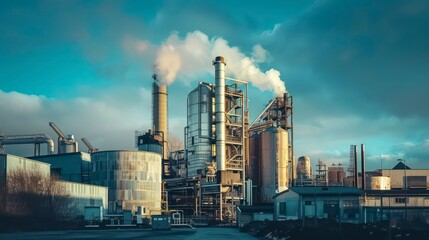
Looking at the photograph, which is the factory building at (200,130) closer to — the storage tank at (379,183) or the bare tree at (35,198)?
the bare tree at (35,198)

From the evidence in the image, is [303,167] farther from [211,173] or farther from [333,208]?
[333,208]

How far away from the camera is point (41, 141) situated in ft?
381

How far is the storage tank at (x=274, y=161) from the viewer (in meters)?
93.4

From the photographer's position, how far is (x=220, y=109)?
95.2m

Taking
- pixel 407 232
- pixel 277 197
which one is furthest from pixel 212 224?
pixel 407 232

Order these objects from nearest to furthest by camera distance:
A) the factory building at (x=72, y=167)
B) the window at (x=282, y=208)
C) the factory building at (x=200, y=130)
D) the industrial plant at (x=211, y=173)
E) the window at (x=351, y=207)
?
1. the window at (x=351, y=207)
2. the window at (x=282, y=208)
3. the industrial plant at (x=211, y=173)
4. the factory building at (x=200, y=130)
5. the factory building at (x=72, y=167)

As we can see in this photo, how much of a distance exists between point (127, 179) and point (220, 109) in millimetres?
22979

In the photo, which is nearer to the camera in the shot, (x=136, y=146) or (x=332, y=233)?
(x=332, y=233)

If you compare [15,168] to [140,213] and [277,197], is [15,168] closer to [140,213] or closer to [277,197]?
[140,213]

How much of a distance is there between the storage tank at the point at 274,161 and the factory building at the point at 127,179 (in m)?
22.4

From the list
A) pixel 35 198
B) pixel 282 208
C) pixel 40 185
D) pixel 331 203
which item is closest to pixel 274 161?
pixel 282 208

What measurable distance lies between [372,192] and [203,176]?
29821mm

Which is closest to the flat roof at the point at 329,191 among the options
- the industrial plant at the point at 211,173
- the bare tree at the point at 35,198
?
the industrial plant at the point at 211,173

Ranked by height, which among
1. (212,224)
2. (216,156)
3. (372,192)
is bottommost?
(212,224)
